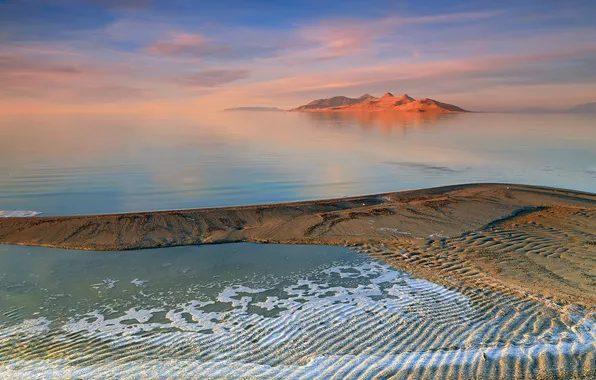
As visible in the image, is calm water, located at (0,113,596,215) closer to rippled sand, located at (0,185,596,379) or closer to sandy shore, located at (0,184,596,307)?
sandy shore, located at (0,184,596,307)

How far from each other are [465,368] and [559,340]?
5.32ft

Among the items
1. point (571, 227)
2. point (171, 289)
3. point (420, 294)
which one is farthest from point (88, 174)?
point (571, 227)

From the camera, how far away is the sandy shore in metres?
8.53

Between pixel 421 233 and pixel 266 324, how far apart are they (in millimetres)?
5892

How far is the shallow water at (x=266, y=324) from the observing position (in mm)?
5430

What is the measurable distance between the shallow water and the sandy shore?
3.13 feet

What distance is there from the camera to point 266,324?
654 cm

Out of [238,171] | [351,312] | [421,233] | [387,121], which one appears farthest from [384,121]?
[351,312]

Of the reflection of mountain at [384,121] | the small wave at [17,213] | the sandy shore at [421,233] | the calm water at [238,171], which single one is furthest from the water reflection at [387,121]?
the small wave at [17,213]

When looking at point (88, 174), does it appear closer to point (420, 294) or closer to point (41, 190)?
point (41, 190)

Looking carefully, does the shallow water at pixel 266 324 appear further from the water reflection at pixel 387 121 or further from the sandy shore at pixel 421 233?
the water reflection at pixel 387 121

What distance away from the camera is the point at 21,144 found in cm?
3309

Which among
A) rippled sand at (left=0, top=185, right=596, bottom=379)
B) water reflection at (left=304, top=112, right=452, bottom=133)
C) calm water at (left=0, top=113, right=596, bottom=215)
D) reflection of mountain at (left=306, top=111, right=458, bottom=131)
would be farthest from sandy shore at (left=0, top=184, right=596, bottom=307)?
reflection of mountain at (left=306, top=111, right=458, bottom=131)

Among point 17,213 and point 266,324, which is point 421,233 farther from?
point 17,213
